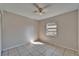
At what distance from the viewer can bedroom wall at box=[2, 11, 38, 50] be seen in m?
2.92

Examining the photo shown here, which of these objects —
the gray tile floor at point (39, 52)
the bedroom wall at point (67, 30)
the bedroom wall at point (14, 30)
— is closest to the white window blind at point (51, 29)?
the bedroom wall at point (67, 30)

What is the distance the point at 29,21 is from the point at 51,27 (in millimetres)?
1362

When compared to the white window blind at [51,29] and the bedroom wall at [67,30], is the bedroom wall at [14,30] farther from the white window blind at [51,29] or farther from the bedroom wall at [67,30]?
the bedroom wall at [67,30]

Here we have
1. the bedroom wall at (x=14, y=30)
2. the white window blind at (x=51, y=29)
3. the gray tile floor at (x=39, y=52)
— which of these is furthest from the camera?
the white window blind at (x=51, y=29)

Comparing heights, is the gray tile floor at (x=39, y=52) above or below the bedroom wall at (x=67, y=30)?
below

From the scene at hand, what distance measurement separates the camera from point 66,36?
3264mm

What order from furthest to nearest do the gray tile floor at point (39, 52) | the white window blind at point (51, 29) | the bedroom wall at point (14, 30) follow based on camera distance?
the white window blind at point (51, 29)
the bedroom wall at point (14, 30)
the gray tile floor at point (39, 52)

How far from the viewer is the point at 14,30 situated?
A: 3.39m

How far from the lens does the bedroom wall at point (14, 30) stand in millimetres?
2919

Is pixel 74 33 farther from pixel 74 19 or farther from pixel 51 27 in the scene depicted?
pixel 51 27

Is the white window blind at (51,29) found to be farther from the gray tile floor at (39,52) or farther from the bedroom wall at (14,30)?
the gray tile floor at (39,52)

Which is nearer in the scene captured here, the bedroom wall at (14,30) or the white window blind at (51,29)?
the bedroom wall at (14,30)

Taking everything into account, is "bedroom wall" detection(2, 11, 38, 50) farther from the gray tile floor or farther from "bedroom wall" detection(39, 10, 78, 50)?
"bedroom wall" detection(39, 10, 78, 50)

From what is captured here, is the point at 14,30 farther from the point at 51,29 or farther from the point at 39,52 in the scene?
the point at 51,29
